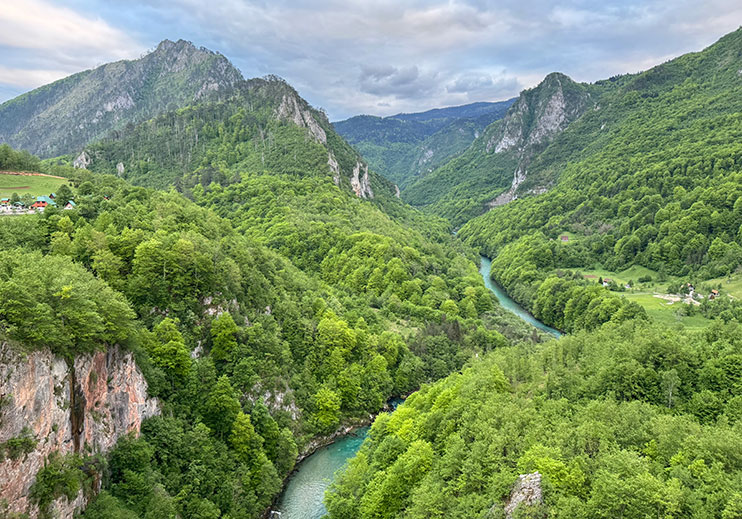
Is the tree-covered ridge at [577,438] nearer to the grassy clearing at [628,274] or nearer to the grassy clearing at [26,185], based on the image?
the grassy clearing at [26,185]

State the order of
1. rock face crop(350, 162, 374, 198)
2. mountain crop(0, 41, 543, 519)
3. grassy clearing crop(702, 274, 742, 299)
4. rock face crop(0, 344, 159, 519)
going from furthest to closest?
rock face crop(350, 162, 374, 198)
grassy clearing crop(702, 274, 742, 299)
mountain crop(0, 41, 543, 519)
rock face crop(0, 344, 159, 519)

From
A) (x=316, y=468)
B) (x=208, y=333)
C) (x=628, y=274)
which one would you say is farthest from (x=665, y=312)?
(x=208, y=333)

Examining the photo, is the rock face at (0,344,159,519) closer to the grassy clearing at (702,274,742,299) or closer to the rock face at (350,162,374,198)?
the grassy clearing at (702,274,742,299)

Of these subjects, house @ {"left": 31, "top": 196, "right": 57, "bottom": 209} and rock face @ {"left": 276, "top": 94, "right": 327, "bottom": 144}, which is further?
rock face @ {"left": 276, "top": 94, "right": 327, "bottom": 144}

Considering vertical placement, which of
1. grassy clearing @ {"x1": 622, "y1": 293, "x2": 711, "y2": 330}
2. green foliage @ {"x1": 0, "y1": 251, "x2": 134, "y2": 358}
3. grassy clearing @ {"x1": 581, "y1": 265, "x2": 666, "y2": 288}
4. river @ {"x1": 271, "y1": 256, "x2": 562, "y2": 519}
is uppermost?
green foliage @ {"x1": 0, "y1": 251, "x2": 134, "y2": 358}

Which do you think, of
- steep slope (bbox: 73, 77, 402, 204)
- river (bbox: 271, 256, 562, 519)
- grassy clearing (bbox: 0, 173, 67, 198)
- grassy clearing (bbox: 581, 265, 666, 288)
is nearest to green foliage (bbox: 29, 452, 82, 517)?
river (bbox: 271, 256, 562, 519)

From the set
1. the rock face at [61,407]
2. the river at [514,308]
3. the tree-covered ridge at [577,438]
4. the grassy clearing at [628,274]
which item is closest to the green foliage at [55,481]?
the rock face at [61,407]
